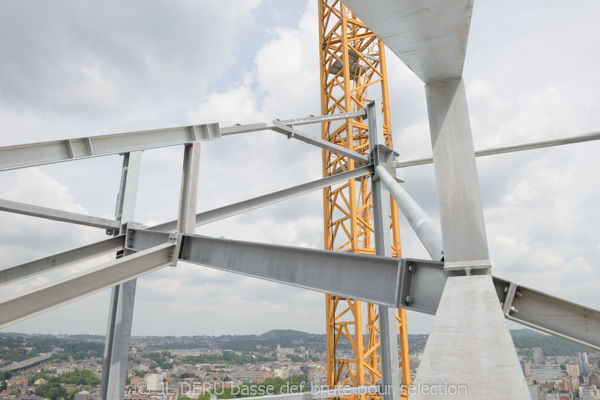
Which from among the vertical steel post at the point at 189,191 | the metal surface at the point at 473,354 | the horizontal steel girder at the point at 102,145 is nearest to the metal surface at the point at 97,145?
the horizontal steel girder at the point at 102,145

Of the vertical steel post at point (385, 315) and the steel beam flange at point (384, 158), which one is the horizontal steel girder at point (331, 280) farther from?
the steel beam flange at point (384, 158)

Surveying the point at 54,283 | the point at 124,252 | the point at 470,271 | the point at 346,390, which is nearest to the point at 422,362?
the point at 470,271

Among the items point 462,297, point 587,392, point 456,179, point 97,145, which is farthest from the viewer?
point 587,392

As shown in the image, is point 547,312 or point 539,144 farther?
point 539,144

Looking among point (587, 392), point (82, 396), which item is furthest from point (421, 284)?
point (82, 396)

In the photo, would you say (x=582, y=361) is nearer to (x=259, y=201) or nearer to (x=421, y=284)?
(x=259, y=201)

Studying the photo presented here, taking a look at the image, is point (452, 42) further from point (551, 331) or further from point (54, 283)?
point (54, 283)
